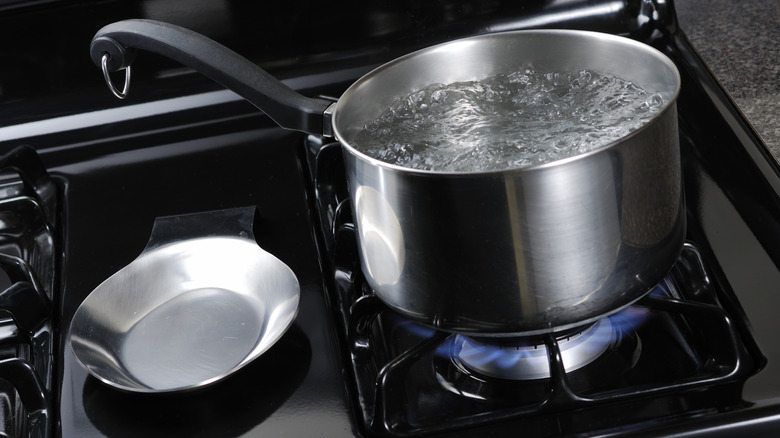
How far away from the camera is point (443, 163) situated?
611 millimetres

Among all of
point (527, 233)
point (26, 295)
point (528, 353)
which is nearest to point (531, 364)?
point (528, 353)

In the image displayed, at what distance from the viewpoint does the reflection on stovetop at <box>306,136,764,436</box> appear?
0.58 m

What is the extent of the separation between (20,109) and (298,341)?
1.58 feet

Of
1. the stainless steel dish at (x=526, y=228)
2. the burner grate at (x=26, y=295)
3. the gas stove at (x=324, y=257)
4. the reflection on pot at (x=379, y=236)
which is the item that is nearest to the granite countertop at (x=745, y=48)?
the gas stove at (x=324, y=257)

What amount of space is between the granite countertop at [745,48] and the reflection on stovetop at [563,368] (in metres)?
0.14

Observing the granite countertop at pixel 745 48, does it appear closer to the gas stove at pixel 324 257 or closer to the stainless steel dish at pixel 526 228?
the gas stove at pixel 324 257

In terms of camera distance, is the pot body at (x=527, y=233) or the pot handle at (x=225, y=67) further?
the pot handle at (x=225, y=67)

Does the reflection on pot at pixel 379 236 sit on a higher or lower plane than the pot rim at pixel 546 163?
lower

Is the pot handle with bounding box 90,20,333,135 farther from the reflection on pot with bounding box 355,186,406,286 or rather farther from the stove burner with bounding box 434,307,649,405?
the stove burner with bounding box 434,307,649,405

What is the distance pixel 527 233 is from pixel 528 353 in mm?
145

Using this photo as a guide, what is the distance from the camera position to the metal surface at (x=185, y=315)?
2.19 feet

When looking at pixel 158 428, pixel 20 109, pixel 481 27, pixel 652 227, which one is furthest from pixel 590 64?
pixel 20 109

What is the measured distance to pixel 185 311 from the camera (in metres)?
0.74

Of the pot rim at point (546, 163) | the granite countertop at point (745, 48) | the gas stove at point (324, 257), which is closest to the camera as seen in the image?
the pot rim at point (546, 163)
